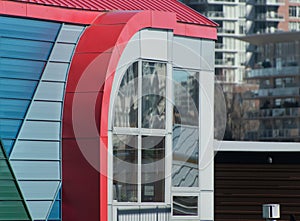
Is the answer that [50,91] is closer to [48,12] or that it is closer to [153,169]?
[48,12]

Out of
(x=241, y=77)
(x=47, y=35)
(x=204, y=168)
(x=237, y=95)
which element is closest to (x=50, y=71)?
(x=47, y=35)

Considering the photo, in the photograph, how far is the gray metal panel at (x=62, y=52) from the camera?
26391 millimetres

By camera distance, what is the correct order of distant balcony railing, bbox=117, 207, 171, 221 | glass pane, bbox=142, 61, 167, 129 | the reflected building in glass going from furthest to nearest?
the reflected building in glass < glass pane, bbox=142, 61, 167, 129 < distant balcony railing, bbox=117, 207, 171, 221

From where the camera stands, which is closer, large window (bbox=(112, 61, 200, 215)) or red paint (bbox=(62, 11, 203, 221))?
red paint (bbox=(62, 11, 203, 221))

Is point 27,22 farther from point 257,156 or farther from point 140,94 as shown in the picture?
point 257,156

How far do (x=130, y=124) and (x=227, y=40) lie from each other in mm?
116661

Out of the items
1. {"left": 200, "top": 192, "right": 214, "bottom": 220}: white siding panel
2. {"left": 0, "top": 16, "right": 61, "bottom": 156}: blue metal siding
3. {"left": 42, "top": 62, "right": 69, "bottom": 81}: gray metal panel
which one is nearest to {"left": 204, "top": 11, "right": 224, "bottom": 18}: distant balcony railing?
{"left": 200, "top": 192, "right": 214, "bottom": 220}: white siding panel

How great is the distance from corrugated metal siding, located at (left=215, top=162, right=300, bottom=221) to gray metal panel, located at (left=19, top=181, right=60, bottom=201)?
11.8m

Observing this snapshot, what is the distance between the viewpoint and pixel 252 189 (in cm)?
3791

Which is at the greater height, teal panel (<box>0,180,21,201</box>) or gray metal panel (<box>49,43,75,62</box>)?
gray metal panel (<box>49,43,75,62</box>)

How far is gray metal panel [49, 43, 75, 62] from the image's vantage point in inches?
1039

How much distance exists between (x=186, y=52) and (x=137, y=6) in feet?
5.18

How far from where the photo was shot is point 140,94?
26891 mm

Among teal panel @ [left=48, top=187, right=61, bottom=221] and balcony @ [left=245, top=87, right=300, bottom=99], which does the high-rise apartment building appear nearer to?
balcony @ [left=245, top=87, right=300, bottom=99]
